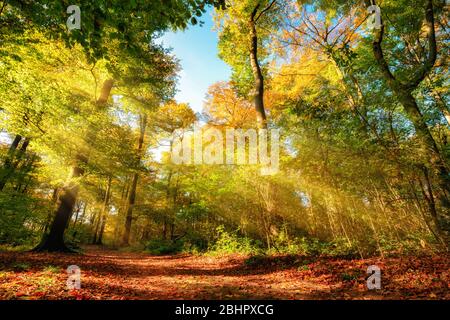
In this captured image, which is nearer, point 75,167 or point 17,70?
point 17,70

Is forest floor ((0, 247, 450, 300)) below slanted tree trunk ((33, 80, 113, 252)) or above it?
below

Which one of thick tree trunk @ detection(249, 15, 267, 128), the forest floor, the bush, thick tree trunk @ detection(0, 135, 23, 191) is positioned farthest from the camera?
thick tree trunk @ detection(249, 15, 267, 128)

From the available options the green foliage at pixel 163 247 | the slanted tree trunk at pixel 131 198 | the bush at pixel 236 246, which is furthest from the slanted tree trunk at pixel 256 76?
the slanted tree trunk at pixel 131 198

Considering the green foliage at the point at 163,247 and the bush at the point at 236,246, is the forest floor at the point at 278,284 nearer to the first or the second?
the bush at the point at 236,246

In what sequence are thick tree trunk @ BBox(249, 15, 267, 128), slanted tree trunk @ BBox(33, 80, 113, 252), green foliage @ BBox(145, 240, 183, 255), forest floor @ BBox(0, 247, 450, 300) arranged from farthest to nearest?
green foliage @ BBox(145, 240, 183, 255) → thick tree trunk @ BBox(249, 15, 267, 128) → slanted tree trunk @ BBox(33, 80, 113, 252) → forest floor @ BBox(0, 247, 450, 300)

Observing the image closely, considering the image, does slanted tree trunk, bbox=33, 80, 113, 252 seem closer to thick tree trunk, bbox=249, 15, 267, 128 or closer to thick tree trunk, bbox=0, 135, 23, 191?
thick tree trunk, bbox=0, 135, 23, 191

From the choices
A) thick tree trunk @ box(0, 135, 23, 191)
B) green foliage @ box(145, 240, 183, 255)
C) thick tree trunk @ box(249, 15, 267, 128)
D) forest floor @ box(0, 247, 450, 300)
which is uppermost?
thick tree trunk @ box(249, 15, 267, 128)

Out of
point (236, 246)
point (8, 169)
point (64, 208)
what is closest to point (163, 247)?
point (236, 246)

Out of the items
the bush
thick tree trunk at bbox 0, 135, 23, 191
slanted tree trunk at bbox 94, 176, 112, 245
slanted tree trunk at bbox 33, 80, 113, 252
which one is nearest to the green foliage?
the bush

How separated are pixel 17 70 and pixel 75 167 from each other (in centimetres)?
389

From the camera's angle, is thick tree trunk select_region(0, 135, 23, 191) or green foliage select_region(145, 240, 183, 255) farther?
green foliage select_region(145, 240, 183, 255)

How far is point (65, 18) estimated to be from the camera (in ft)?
11.2

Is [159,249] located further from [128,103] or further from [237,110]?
[237,110]
